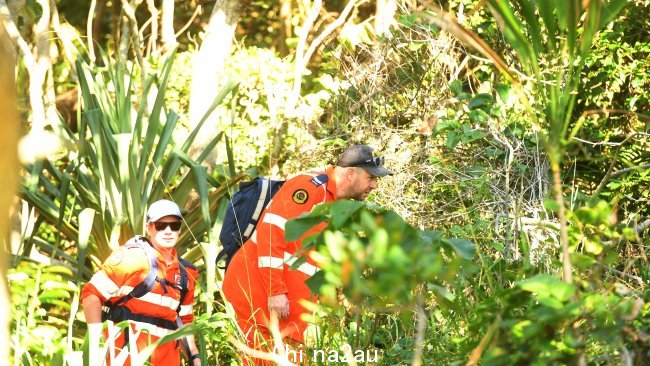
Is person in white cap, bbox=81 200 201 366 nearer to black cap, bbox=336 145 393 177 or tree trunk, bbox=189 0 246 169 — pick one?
black cap, bbox=336 145 393 177

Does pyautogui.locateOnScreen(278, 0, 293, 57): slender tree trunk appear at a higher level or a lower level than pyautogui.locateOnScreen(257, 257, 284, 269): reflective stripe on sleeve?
higher

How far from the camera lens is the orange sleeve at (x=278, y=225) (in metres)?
4.89

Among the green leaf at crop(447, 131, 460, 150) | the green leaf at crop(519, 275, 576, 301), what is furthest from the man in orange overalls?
the green leaf at crop(519, 275, 576, 301)

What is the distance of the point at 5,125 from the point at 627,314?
5.00ft

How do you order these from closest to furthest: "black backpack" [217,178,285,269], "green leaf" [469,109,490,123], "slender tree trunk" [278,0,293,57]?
1. "black backpack" [217,178,285,269]
2. "green leaf" [469,109,490,123]
3. "slender tree trunk" [278,0,293,57]

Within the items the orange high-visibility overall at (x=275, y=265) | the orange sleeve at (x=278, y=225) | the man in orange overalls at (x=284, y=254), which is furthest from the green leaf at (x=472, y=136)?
the orange sleeve at (x=278, y=225)

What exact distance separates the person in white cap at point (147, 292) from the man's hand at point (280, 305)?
393 mm

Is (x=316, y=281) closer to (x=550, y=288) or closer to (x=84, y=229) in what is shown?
(x=550, y=288)

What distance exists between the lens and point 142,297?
15.3 feet

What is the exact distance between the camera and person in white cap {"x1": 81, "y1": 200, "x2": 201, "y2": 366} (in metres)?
4.55

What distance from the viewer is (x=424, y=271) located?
2.25m

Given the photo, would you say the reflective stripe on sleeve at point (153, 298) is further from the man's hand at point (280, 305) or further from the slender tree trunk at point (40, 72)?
the slender tree trunk at point (40, 72)

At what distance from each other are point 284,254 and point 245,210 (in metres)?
0.44

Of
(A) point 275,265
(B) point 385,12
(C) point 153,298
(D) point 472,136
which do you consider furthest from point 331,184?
(B) point 385,12
